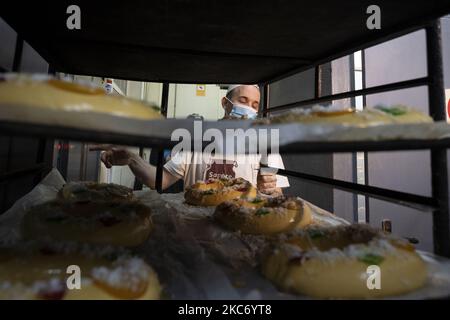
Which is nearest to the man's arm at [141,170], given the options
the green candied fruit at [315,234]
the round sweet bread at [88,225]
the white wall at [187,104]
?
the round sweet bread at [88,225]

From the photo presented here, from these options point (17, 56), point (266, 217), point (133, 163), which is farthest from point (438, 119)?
point (133, 163)

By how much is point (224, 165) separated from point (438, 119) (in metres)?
2.11

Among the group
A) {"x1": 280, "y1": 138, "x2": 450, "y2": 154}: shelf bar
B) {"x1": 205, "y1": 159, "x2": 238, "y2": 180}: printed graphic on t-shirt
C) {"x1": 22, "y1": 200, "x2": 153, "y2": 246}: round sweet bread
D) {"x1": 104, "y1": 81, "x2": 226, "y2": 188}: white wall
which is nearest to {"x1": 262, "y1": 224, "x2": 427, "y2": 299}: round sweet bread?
{"x1": 280, "y1": 138, "x2": 450, "y2": 154}: shelf bar

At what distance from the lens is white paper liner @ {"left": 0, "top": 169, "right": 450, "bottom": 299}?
1012 mm

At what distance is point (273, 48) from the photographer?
5.40ft

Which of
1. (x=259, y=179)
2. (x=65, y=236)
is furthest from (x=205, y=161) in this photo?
(x=65, y=236)

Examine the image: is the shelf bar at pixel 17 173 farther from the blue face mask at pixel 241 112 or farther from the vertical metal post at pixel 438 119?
the vertical metal post at pixel 438 119

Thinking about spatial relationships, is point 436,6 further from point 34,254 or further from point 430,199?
point 34,254

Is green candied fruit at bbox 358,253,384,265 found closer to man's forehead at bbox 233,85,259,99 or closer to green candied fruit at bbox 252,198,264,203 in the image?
green candied fruit at bbox 252,198,264,203

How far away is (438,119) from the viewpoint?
117 cm

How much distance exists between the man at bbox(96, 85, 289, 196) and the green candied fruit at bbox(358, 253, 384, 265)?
1665 millimetres

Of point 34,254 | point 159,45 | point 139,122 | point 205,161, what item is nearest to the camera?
point 139,122

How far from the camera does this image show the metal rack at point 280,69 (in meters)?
0.88

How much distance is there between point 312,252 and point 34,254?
3.21 feet
